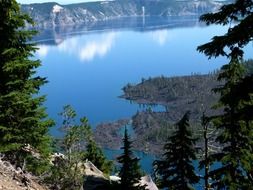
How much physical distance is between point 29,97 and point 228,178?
13570mm

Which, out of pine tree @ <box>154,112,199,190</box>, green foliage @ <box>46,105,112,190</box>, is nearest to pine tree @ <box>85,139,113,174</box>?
pine tree @ <box>154,112,199,190</box>

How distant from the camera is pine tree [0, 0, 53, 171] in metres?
26.6

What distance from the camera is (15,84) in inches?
1073

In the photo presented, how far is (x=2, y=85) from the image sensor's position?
27.4 metres

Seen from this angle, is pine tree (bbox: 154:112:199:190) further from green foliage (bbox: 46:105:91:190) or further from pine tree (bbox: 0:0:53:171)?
pine tree (bbox: 0:0:53:171)

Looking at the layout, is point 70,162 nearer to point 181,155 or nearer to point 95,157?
point 181,155

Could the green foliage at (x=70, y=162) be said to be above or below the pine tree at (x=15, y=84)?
below

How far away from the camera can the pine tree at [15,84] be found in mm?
26562

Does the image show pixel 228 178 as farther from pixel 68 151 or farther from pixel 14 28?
pixel 14 28

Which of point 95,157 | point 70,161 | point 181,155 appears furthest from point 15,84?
point 95,157

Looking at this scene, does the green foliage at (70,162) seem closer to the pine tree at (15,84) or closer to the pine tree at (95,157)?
the pine tree at (15,84)

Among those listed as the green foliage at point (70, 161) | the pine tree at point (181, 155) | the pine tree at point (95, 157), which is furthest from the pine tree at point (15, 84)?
the pine tree at point (95, 157)

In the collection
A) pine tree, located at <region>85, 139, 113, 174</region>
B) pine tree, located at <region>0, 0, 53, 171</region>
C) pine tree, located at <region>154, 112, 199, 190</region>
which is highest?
pine tree, located at <region>0, 0, 53, 171</region>

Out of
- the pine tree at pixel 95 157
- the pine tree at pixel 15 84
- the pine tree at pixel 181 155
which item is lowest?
the pine tree at pixel 95 157
